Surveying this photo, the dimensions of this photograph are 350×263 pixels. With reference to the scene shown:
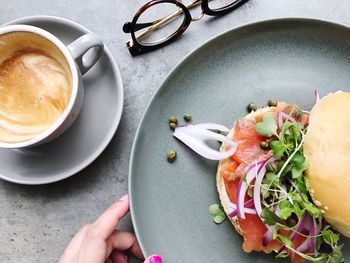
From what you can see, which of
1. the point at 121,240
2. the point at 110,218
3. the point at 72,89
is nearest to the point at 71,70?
the point at 72,89

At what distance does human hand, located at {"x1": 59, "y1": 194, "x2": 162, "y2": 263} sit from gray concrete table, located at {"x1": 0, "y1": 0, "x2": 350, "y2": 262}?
0.08 m

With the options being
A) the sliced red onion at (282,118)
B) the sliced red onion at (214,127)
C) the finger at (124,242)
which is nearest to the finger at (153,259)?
the finger at (124,242)

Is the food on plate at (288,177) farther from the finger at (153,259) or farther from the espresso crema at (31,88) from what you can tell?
the espresso crema at (31,88)

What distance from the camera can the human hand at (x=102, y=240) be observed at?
1.75 meters

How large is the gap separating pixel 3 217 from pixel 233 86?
92 cm

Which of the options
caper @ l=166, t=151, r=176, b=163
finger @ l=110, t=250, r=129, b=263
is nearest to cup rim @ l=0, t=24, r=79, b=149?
caper @ l=166, t=151, r=176, b=163

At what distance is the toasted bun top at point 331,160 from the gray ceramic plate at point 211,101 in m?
0.25

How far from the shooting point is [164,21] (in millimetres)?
1967

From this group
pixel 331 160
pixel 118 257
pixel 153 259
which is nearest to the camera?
pixel 331 160

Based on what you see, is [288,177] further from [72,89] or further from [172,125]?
[72,89]

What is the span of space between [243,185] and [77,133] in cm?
58

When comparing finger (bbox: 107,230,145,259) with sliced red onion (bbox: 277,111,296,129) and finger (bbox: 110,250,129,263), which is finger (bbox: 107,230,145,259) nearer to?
finger (bbox: 110,250,129,263)

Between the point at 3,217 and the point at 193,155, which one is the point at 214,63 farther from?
the point at 3,217

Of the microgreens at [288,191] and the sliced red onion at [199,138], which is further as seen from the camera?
the sliced red onion at [199,138]
